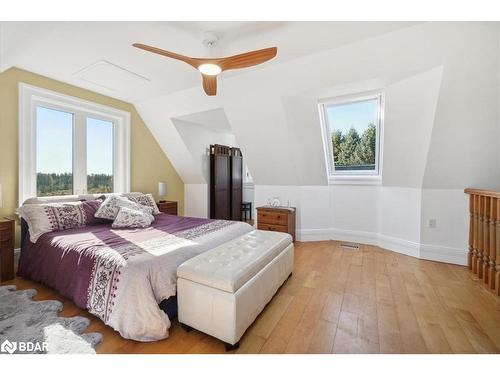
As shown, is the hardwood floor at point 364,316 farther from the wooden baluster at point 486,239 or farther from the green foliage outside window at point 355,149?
the green foliage outside window at point 355,149

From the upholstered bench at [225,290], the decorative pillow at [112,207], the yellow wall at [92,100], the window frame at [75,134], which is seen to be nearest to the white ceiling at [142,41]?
the yellow wall at [92,100]

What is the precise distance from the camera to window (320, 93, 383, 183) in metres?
3.53

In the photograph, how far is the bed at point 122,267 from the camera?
146 centimetres

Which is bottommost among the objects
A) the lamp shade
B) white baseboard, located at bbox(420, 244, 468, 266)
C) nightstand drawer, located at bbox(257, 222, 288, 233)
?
white baseboard, located at bbox(420, 244, 468, 266)

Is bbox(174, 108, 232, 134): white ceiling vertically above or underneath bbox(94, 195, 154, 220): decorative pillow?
above

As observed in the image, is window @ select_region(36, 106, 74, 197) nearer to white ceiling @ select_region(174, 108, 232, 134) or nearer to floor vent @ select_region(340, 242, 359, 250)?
white ceiling @ select_region(174, 108, 232, 134)

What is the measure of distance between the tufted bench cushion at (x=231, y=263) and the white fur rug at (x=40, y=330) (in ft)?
2.46

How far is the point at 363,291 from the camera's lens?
2.20 metres

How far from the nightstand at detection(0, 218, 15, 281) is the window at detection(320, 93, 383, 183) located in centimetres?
424

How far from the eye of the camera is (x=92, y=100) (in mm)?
3488

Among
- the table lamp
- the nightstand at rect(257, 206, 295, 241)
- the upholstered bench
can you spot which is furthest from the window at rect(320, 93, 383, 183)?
the table lamp

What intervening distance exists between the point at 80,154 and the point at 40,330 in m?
2.64
